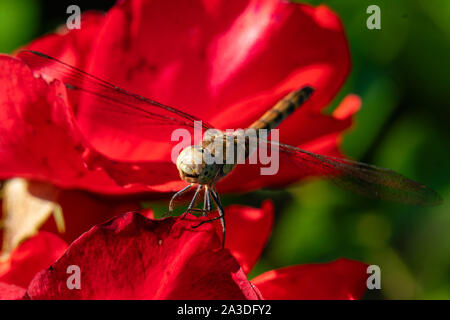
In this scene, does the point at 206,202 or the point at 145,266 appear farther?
the point at 206,202

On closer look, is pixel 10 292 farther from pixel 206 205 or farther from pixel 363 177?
pixel 363 177

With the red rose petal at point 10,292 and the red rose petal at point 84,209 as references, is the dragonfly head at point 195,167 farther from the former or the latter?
the red rose petal at point 10,292

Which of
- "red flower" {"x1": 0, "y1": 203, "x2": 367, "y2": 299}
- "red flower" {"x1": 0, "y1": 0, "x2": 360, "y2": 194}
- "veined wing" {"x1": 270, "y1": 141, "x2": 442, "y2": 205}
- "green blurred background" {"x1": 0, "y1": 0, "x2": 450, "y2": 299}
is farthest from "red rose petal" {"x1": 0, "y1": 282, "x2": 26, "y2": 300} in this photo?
"green blurred background" {"x1": 0, "y1": 0, "x2": 450, "y2": 299}

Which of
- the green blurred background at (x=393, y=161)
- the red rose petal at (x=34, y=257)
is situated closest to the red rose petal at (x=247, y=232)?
the red rose petal at (x=34, y=257)

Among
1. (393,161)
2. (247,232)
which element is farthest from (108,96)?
(393,161)

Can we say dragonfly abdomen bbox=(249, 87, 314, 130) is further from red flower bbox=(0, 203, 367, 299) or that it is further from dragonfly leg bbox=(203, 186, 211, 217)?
red flower bbox=(0, 203, 367, 299)
